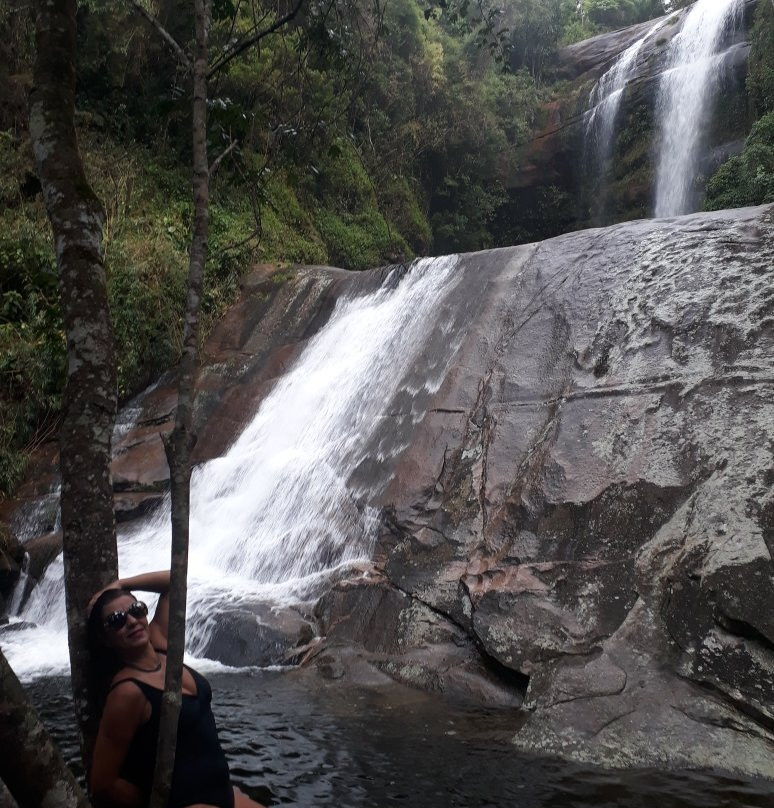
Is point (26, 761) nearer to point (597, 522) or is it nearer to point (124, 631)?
point (124, 631)

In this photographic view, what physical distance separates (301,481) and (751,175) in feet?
31.6

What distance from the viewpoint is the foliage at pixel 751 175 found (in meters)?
12.0

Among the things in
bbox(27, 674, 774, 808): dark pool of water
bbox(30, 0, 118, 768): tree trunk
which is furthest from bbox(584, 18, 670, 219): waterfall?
bbox(30, 0, 118, 768): tree trunk

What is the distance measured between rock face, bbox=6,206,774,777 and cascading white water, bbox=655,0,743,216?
32.2 ft

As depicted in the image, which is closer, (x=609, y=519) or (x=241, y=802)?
(x=241, y=802)

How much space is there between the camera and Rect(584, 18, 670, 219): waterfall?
→ 18.6m

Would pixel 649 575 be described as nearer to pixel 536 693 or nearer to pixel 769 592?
pixel 769 592

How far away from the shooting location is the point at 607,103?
18891 mm

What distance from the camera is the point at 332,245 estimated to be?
15289 millimetres

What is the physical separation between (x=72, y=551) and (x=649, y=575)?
11.4 ft

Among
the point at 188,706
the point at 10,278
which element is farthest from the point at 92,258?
the point at 10,278

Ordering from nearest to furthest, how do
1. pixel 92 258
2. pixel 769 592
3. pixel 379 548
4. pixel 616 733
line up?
1. pixel 92 258
2. pixel 616 733
3. pixel 769 592
4. pixel 379 548

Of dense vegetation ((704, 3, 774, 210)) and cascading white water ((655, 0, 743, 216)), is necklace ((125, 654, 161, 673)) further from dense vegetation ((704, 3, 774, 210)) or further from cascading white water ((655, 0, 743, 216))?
cascading white water ((655, 0, 743, 216))

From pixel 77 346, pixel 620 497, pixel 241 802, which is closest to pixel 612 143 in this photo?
pixel 620 497
